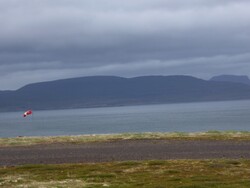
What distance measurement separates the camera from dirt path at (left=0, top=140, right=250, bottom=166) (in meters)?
25.5

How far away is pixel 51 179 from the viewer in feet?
62.3

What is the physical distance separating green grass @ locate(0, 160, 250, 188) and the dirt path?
2519mm

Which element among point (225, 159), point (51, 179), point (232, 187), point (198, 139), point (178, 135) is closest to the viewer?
point (232, 187)

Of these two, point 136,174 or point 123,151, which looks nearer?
point 136,174

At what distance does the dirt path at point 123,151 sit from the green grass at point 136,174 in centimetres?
252

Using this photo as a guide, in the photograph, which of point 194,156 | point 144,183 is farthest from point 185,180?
point 194,156

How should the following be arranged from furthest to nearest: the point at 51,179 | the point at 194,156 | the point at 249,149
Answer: the point at 249,149 < the point at 194,156 < the point at 51,179

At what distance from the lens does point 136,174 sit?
771 inches

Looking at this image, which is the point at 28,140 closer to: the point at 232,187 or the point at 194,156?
the point at 194,156

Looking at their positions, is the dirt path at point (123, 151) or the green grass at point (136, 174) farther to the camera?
the dirt path at point (123, 151)

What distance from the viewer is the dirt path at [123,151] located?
25.5m

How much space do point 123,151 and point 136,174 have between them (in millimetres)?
9143

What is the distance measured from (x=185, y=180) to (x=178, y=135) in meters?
19.8

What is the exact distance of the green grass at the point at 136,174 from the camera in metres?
17.2
